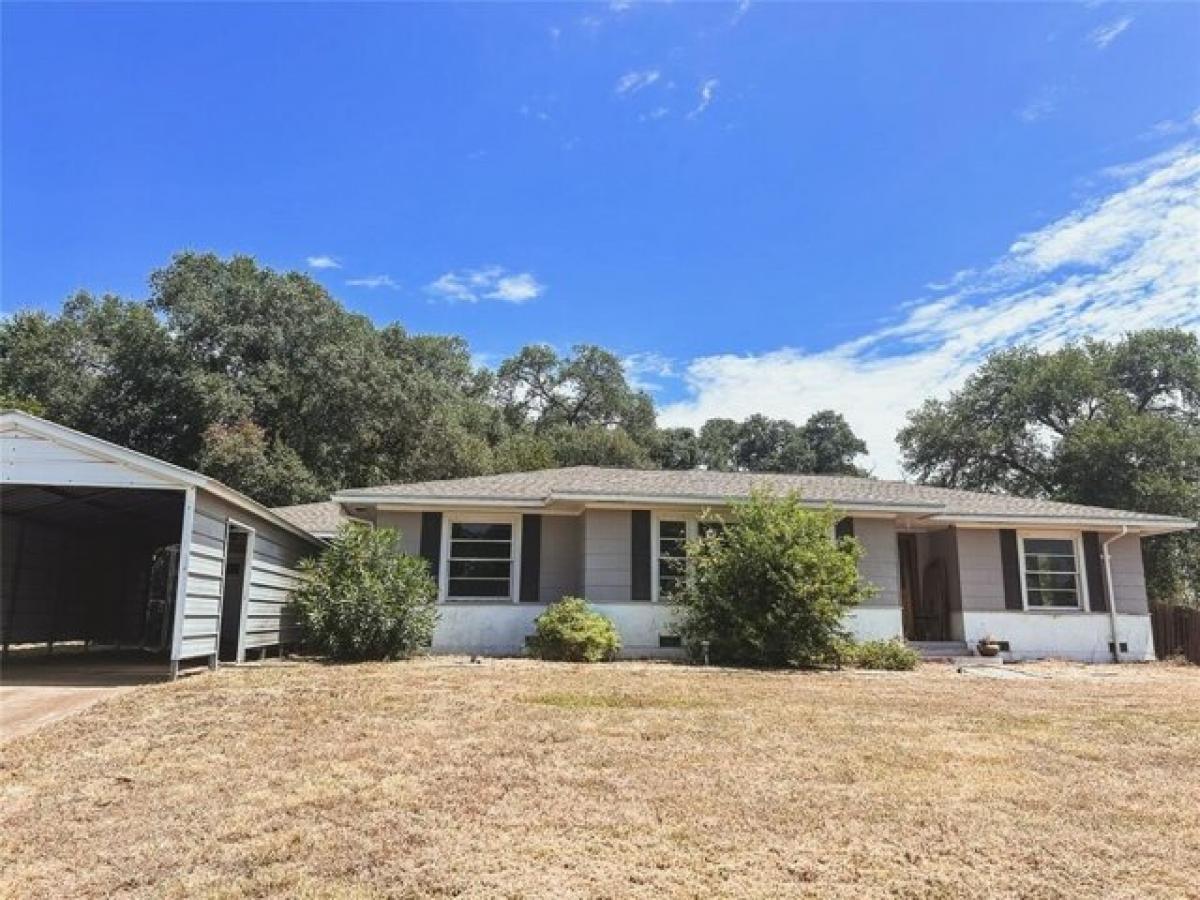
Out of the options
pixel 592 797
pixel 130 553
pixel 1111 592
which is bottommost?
pixel 592 797

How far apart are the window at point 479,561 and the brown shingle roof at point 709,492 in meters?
0.71

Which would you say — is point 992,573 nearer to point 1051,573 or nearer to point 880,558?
point 1051,573

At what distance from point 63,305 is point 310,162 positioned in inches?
847

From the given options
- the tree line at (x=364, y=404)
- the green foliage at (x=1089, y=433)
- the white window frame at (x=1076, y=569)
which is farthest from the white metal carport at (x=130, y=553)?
the green foliage at (x=1089, y=433)

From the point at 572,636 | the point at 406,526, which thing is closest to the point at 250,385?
the point at 406,526

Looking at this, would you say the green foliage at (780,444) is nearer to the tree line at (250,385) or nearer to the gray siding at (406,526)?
the tree line at (250,385)

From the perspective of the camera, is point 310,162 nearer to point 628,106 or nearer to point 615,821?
point 628,106

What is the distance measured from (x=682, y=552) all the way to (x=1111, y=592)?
28.1 ft

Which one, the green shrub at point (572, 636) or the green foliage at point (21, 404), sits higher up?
the green foliage at point (21, 404)

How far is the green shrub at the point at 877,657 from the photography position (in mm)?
11984

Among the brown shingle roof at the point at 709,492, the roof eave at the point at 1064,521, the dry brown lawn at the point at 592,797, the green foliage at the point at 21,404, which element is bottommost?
the dry brown lawn at the point at 592,797

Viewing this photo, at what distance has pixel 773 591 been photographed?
11.5 meters

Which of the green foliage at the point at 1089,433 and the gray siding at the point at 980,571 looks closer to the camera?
the gray siding at the point at 980,571

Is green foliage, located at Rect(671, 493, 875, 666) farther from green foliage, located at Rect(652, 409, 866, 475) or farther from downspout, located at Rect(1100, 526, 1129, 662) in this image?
green foliage, located at Rect(652, 409, 866, 475)
